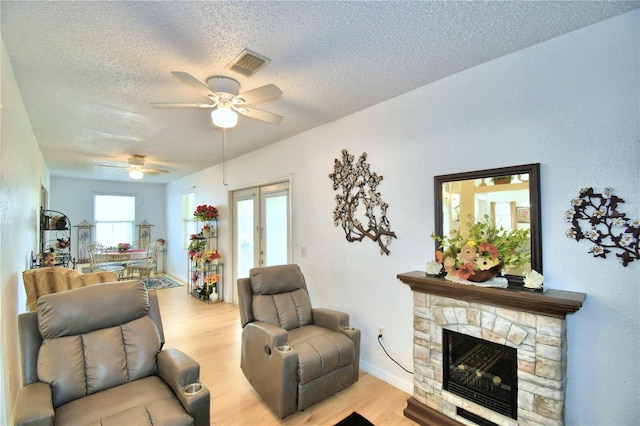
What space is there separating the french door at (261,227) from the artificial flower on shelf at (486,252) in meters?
2.31

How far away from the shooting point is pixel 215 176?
18.6ft

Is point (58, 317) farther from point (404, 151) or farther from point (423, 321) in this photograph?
point (404, 151)

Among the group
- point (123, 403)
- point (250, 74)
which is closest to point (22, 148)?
point (250, 74)

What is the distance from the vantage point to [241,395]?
2494 millimetres

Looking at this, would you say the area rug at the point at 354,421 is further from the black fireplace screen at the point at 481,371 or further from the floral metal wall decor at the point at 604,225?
the floral metal wall decor at the point at 604,225

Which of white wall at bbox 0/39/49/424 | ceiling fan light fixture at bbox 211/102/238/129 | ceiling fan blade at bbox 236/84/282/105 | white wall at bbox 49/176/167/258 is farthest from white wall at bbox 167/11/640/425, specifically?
white wall at bbox 49/176/167/258

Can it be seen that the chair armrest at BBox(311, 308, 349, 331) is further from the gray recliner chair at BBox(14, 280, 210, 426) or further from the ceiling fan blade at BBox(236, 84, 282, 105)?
the ceiling fan blade at BBox(236, 84, 282, 105)

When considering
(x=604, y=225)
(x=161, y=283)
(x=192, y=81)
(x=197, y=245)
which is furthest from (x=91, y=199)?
(x=604, y=225)

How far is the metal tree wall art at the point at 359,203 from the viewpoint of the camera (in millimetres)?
2775

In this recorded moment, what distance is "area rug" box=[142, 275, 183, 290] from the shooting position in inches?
261

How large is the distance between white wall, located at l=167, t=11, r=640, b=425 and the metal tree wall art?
88mm

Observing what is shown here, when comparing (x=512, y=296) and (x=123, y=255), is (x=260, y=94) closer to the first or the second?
(x=512, y=296)

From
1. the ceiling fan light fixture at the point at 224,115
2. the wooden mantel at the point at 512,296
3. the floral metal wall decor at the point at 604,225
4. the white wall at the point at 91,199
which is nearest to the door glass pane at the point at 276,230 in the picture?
the ceiling fan light fixture at the point at 224,115

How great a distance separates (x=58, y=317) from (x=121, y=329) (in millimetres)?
340
